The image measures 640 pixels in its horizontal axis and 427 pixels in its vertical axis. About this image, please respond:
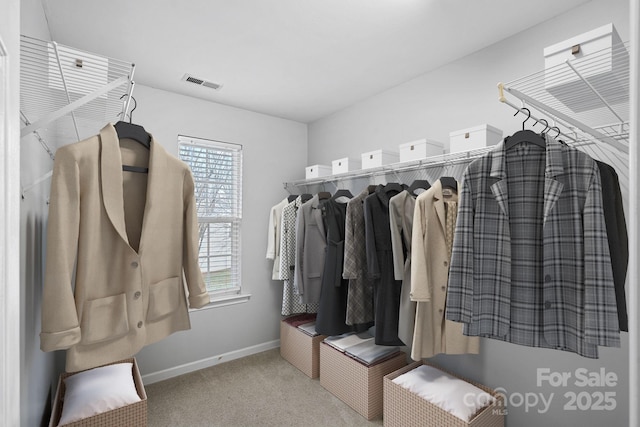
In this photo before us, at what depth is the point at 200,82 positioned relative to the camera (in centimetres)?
268

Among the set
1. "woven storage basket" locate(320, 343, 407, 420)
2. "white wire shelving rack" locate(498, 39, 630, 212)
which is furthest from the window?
"white wire shelving rack" locate(498, 39, 630, 212)

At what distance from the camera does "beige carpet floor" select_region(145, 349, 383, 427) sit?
2.21 m

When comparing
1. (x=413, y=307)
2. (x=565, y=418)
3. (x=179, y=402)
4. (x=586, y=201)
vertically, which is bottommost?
(x=179, y=402)

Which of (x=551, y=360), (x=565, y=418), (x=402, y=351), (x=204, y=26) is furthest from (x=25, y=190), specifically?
(x=565, y=418)

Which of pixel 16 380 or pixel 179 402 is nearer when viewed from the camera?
pixel 16 380

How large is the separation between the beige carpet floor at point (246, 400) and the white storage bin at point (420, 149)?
185cm

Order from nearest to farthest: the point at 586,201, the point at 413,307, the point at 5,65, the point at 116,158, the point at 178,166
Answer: the point at 5,65 < the point at 586,201 < the point at 116,158 < the point at 178,166 < the point at 413,307

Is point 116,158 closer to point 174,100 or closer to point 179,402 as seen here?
point 174,100

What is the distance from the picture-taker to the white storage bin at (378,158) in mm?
2480

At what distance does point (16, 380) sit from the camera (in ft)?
2.28

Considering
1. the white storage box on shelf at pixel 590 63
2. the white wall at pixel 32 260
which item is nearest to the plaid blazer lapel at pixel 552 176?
the white storage box on shelf at pixel 590 63

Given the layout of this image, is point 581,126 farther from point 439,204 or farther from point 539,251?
point 439,204

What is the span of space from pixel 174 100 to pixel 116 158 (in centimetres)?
184

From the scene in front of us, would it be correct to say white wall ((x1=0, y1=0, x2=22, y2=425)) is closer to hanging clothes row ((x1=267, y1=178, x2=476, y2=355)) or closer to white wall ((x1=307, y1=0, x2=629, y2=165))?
hanging clothes row ((x1=267, y1=178, x2=476, y2=355))
